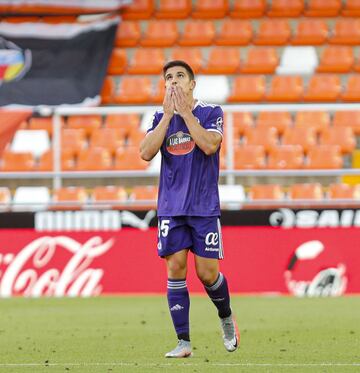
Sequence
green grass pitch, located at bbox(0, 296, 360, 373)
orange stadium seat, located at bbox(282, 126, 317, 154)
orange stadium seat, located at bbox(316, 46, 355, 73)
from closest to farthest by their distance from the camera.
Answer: green grass pitch, located at bbox(0, 296, 360, 373) → orange stadium seat, located at bbox(282, 126, 317, 154) → orange stadium seat, located at bbox(316, 46, 355, 73)

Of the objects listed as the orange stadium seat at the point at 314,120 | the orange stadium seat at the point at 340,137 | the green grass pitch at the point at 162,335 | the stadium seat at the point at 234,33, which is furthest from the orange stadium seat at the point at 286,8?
the green grass pitch at the point at 162,335

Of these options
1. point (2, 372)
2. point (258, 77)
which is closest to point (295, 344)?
point (2, 372)

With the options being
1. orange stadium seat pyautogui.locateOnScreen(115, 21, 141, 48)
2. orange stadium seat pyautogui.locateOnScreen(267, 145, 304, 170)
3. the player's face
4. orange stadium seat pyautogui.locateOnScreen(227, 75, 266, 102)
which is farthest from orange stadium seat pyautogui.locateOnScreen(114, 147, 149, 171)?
the player's face

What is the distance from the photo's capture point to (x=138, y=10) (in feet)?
73.0

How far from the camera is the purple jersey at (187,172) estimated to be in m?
7.29

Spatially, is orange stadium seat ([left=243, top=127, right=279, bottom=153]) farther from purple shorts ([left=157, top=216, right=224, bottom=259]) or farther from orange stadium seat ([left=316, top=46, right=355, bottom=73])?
purple shorts ([left=157, top=216, right=224, bottom=259])

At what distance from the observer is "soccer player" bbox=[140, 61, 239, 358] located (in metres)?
7.23

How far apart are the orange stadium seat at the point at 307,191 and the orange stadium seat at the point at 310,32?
23.7ft

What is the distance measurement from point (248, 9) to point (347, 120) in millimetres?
5071

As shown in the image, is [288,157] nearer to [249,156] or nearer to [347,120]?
[249,156]

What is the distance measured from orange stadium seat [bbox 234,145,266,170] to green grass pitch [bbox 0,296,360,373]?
288 cm

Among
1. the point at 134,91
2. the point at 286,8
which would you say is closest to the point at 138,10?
the point at 134,91

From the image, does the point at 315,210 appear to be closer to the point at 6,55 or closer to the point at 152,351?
the point at 152,351

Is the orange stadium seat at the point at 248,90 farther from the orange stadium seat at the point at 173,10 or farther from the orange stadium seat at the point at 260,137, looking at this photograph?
the orange stadium seat at the point at 260,137
